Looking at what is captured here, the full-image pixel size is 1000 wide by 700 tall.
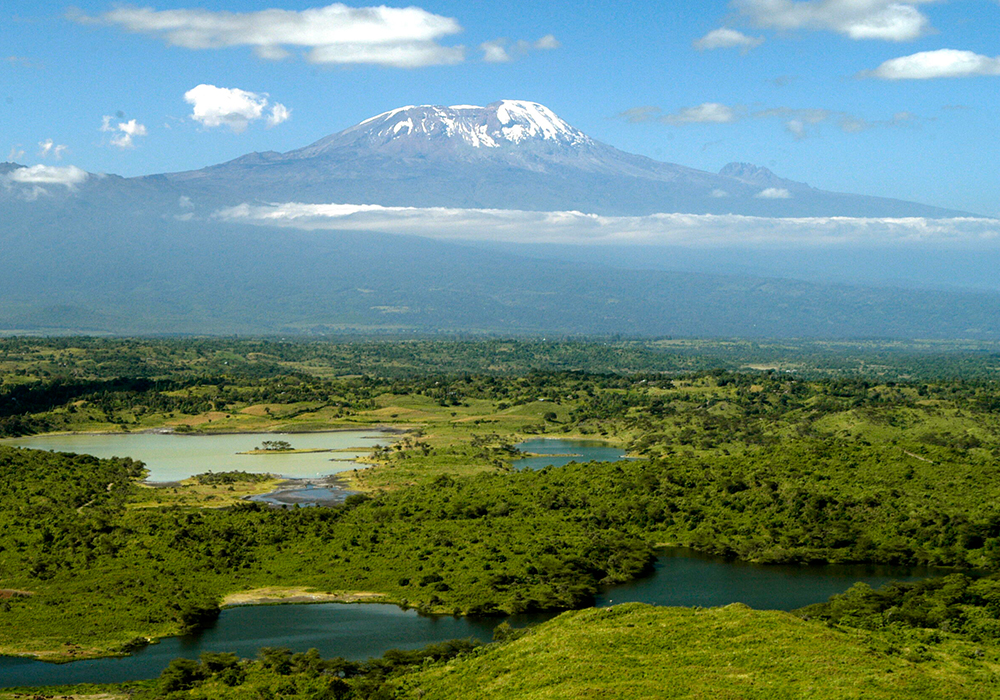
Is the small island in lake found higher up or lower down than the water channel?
higher up

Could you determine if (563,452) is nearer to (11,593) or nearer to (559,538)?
(559,538)

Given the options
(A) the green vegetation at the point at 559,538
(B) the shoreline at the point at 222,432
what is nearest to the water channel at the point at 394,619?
(A) the green vegetation at the point at 559,538

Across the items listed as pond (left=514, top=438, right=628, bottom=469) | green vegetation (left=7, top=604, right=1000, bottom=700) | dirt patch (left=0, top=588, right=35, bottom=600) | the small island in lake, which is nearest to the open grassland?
dirt patch (left=0, top=588, right=35, bottom=600)

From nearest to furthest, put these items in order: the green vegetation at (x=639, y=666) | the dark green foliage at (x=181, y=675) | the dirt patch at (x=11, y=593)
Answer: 1. the green vegetation at (x=639, y=666)
2. the dark green foliage at (x=181, y=675)
3. the dirt patch at (x=11, y=593)

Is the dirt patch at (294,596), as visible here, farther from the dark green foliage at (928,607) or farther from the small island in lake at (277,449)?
the small island in lake at (277,449)

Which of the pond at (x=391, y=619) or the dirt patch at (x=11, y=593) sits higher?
the dirt patch at (x=11, y=593)

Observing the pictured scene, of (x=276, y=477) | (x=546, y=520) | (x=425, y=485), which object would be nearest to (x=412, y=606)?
(x=546, y=520)

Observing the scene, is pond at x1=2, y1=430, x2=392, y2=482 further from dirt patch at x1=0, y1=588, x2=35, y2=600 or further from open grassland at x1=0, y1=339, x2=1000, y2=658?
dirt patch at x1=0, y1=588, x2=35, y2=600
